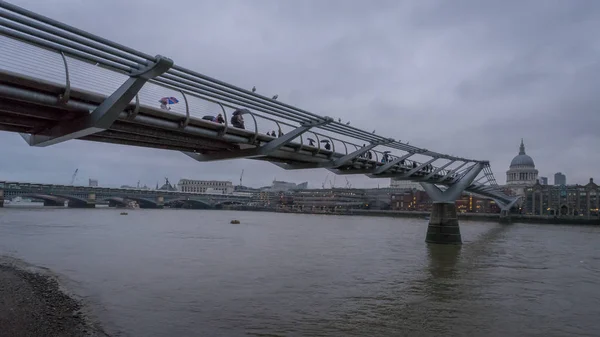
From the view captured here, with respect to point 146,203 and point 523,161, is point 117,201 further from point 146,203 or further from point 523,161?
point 523,161

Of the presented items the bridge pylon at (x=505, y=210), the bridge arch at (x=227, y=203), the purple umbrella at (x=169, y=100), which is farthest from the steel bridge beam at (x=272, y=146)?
the bridge arch at (x=227, y=203)

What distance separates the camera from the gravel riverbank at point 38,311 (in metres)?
10.1

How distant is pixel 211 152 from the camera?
18.7 metres

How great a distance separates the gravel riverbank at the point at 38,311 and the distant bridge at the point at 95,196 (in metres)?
89.4

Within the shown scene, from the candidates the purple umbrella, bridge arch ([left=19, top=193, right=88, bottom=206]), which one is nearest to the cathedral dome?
bridge arch ([left=19, top=193, right=88, bottom=206])

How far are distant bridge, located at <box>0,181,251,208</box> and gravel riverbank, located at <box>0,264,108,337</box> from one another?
89.4 metres

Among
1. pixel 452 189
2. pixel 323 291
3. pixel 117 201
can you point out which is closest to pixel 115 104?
pixel 323 291

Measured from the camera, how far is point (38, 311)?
11.8m

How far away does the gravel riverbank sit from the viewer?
33.0 ft

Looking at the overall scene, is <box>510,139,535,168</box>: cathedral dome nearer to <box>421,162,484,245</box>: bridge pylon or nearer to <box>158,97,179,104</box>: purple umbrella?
<box>421,162,484,245</box>: bridge pylon

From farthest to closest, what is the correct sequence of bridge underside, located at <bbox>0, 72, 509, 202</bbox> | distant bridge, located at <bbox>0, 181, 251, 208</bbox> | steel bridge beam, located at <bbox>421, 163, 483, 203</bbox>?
distant bridge, located at <bbox>0, 181, 251, 208</bbox> < steel bridge beam, located at <bbox>421, 163, 483, 203</bbox> < bridge underside, located at <bbox>0, 72, 509, 202</bbox>

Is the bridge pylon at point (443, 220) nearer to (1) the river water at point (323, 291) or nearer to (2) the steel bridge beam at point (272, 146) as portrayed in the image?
(1) the river water at point (323, 291)

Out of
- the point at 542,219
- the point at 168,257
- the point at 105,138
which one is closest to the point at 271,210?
the point at 542,219

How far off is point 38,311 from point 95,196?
109828 mm
